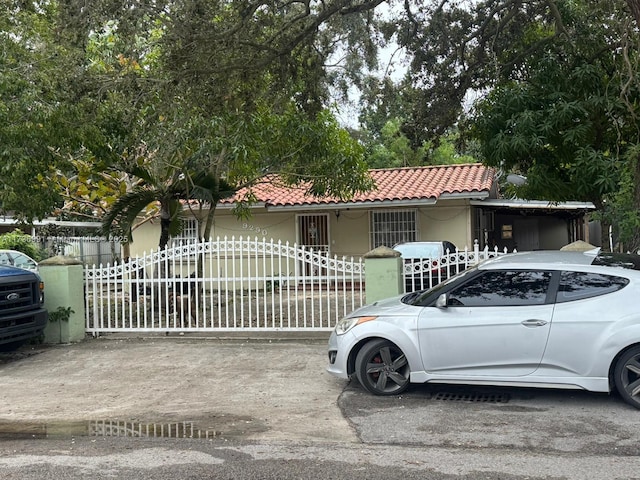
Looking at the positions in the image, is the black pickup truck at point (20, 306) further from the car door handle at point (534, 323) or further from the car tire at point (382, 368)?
the car door handle at point (534, 323)

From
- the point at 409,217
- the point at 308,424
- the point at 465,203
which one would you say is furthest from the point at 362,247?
the point at 308,424

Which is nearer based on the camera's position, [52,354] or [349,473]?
[349,473]

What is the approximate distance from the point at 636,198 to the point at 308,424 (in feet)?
19.1

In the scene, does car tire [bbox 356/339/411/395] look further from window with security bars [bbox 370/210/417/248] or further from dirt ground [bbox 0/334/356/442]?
window with security bars [bbox 370/210/417/248]

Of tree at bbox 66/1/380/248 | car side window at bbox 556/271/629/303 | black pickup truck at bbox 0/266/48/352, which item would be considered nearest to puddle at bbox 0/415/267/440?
black pickup truck at bbox 0/266/48/352

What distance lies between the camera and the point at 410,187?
19.0 m

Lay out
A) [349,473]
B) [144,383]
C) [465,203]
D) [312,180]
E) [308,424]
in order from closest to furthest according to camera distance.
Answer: [349,473]
[308,424]
[144,383]
[312,180]
[465,203]

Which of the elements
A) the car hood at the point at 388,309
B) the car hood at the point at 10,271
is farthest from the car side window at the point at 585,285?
the car hood at the point at 10,271

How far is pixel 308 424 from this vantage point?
5.89 m

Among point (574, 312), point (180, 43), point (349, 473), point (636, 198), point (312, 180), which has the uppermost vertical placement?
point (180, 43)

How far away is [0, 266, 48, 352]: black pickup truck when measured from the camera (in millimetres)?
8734

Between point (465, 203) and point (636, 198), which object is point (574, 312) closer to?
point (636, 198)

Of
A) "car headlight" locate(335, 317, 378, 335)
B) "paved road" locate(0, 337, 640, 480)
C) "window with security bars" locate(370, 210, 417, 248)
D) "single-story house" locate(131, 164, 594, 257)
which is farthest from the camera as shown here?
"window with security bars" locate(370, 210, 417, 248)

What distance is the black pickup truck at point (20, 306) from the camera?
28.7 feet
